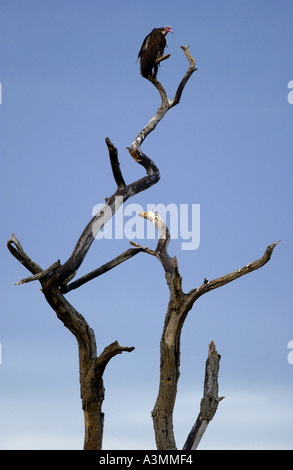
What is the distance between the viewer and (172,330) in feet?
35.0

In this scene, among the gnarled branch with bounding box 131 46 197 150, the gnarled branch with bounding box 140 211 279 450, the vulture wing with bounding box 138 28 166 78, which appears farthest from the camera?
the vulture wing with bounding box 138 28 166 78

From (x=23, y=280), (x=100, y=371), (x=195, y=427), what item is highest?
(x=23, y=280)

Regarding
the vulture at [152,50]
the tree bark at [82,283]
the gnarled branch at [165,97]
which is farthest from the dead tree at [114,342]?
the vulture at [152,50]

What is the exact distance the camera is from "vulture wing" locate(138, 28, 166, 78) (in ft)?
39.3

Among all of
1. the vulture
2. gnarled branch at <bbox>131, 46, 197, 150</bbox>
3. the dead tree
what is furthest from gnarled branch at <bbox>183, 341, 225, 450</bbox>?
the vulture

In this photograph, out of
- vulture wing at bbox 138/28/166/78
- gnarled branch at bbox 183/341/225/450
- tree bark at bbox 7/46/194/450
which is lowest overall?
gnarled branch at bbox 183/341/225/450

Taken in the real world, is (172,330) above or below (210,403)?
above

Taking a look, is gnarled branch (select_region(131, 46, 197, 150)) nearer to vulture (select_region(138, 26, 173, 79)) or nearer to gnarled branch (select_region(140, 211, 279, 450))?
vulture (select_region(138, 26, 173, 79))

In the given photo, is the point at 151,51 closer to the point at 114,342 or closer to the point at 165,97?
the point at 165,97

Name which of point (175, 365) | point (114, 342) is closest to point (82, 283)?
point (114, 342)
